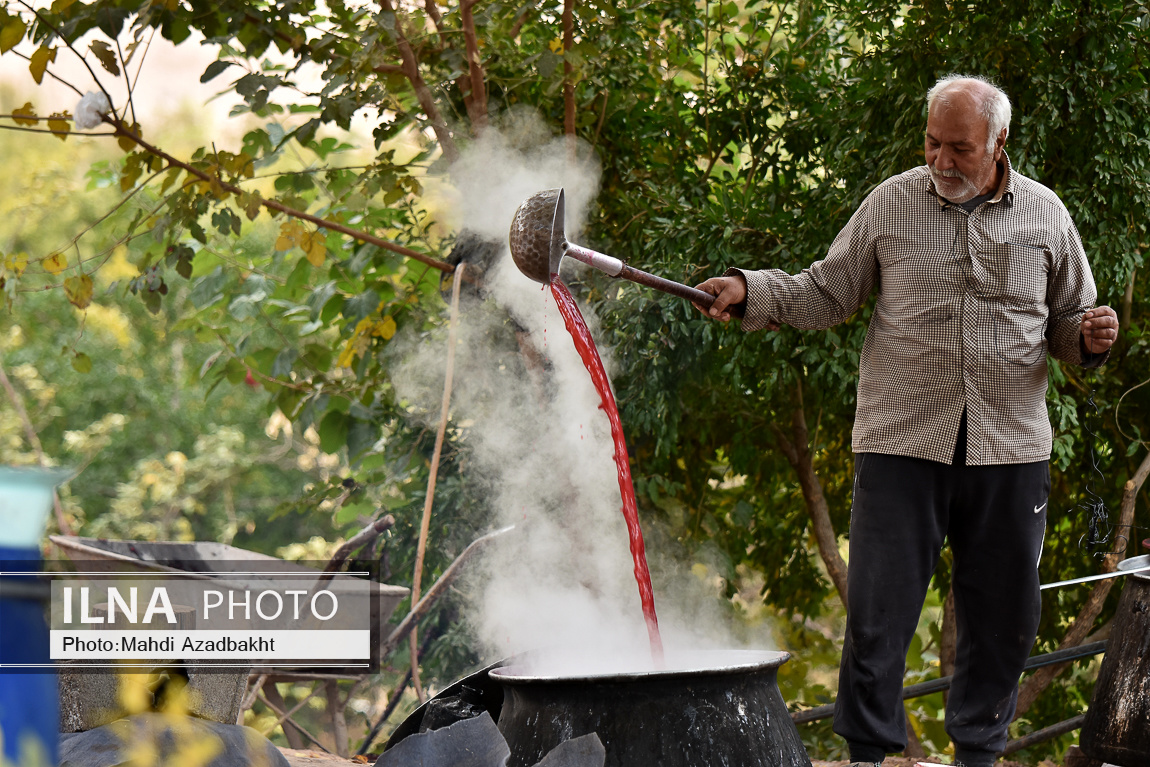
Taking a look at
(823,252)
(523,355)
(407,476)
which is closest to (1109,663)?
(823,252)

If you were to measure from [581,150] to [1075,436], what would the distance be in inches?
77.9

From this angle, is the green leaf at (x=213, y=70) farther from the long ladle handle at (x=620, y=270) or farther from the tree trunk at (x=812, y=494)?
the tree trunk at (x=812, y=494)

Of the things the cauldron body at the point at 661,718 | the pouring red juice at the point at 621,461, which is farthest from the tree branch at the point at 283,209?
the cauldron body at the point at 661,718

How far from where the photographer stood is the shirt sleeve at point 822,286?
102 inches

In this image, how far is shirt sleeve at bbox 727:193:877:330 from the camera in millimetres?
2578

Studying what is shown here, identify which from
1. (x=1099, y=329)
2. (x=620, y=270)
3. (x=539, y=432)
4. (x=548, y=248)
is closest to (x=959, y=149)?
(x=1099, y=329)

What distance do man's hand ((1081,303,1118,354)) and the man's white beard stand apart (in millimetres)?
403

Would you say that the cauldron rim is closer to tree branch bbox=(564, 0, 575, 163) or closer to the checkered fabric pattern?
the checkered fabric pattern

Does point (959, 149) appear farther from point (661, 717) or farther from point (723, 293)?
point (661, 717)

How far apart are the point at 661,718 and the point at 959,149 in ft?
4.87

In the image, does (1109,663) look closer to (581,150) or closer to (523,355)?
(523,355)

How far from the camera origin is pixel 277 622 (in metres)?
3.08

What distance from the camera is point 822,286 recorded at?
263 cm

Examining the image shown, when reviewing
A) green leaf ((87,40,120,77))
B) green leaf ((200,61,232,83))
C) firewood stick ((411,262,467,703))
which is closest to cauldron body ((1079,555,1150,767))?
firewood stick ((411,262,467,703))
